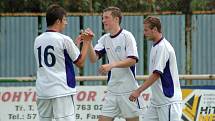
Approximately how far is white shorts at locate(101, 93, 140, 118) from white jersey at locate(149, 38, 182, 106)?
923 mm

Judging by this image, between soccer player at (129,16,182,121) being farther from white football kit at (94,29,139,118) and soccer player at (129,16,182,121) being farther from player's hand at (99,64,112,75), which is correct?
white football kit at (94,29,139,118)

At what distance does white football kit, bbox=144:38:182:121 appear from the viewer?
9962 mm

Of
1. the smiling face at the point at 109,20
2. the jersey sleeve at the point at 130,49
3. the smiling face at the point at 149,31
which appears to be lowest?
the jersey sleeve at the point at 130,49

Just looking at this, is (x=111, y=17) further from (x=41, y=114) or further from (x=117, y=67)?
(x=41, y=114)

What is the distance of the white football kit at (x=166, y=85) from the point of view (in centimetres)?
996

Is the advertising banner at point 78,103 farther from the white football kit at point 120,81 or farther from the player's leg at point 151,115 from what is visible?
the player's leg at point 151,115

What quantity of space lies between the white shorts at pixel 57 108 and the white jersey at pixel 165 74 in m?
1.34

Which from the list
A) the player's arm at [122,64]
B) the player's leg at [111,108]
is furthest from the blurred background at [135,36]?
the player's arm at [122,64]

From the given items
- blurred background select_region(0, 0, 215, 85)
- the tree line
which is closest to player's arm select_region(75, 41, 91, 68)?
blurred background select_region(0, 0, 215, 85)

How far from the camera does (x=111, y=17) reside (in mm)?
10930

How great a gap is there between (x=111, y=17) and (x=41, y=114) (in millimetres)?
2194

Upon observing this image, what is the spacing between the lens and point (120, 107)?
11.1m

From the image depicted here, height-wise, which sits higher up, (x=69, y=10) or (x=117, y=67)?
(x=69, y=10)

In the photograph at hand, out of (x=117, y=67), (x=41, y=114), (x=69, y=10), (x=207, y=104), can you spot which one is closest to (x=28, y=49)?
(x=69, y=10)
